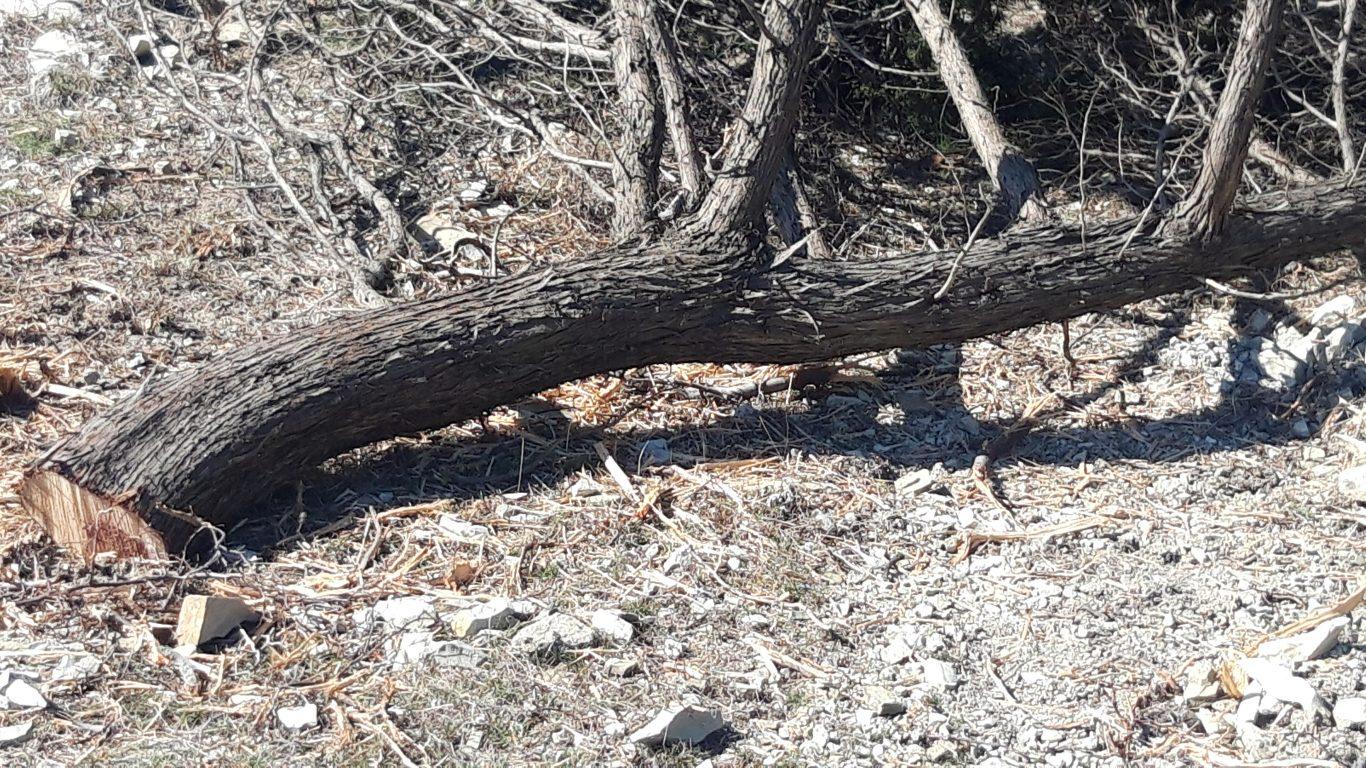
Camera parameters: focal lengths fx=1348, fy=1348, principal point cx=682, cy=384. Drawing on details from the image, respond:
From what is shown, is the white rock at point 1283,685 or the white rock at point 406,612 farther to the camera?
the white rock at point 406,612

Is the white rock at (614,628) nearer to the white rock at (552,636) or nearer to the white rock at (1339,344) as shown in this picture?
the white rock at (552,636)

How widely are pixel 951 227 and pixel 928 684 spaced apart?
3.11 meters

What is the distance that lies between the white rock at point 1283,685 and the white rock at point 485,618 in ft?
6.10

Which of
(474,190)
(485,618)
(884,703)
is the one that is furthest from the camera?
(474,190)

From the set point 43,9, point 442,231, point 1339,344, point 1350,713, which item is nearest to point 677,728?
point 1350,713

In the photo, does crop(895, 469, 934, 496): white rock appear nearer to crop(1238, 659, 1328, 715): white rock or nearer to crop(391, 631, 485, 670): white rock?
crop(1238, 659, 1328, 715): white rock

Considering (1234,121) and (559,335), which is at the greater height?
(1234,121)

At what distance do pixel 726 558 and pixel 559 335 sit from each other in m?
0.90

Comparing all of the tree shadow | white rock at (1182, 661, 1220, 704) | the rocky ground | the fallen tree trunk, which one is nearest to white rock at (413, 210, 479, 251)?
the rocky ground

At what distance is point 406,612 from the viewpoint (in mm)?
3600

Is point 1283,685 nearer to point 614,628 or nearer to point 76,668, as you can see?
point 614,628

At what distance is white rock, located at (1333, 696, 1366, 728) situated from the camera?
319 cm

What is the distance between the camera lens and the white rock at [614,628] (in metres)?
3.55

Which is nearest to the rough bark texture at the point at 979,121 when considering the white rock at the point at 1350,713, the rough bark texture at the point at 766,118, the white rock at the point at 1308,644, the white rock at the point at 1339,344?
the rough bark texture at the point at 766,118
